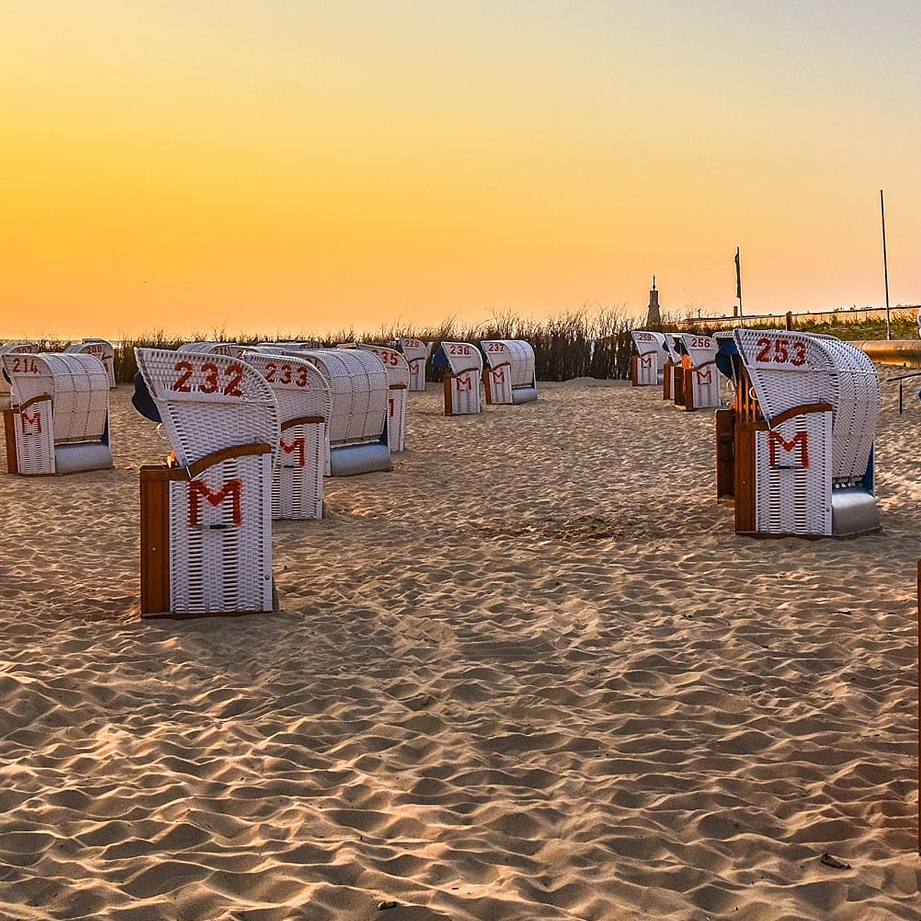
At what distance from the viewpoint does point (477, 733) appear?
4.75 meters

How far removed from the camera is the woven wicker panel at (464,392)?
2170cm

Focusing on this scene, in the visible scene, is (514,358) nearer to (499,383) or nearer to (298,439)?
(499,383)

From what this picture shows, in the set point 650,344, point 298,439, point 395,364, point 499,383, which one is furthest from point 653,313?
point 298,439

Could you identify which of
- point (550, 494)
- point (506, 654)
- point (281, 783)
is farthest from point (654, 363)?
point (281, 783)

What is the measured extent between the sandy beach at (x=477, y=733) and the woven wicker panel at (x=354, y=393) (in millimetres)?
3021

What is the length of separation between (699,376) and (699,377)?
0.02m

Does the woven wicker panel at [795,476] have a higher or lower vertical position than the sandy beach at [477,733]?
higher

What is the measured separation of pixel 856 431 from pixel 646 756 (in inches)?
205

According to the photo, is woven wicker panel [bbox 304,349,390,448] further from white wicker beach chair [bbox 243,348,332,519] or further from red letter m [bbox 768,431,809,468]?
red letter m [bbox 768,431,809,468]

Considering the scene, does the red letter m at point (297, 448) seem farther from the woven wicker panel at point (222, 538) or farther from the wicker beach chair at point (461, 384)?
the wicker beach chair at point (461, 384)

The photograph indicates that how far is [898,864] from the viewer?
11.4 ft

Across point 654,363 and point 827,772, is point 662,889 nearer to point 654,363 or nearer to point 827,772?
point 827,772

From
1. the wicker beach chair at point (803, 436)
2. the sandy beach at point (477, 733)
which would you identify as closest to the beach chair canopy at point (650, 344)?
the sandy beach at point (477, 733)

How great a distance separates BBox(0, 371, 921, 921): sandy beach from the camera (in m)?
3.39
